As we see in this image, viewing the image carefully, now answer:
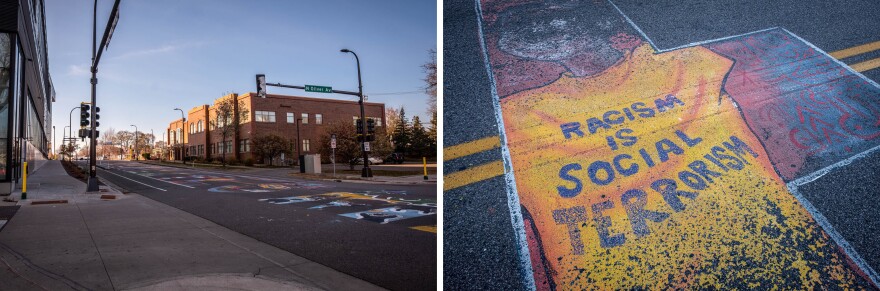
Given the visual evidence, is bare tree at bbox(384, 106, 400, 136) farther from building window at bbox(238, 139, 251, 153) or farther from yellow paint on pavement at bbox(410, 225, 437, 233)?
yellow paint on pavement at bbox(410, 225, 437, 233)

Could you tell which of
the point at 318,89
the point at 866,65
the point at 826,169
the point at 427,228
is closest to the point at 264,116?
the point at 318,89

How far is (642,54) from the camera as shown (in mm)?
5703

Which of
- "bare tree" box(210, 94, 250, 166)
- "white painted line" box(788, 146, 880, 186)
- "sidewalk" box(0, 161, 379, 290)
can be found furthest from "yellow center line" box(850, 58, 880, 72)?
"bare tree" box(210, 94, 250, 166)

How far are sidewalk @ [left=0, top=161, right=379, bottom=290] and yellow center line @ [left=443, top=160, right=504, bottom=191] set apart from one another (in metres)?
1.15

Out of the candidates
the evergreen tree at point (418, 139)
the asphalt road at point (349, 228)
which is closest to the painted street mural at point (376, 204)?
the asphalt road at point (349, 228)

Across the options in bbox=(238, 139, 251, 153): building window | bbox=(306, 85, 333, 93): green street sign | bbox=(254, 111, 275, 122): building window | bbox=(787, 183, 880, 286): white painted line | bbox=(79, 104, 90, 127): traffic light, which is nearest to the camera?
bbox=(787, 183, 880, 286): white painted line

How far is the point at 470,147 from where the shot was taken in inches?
187

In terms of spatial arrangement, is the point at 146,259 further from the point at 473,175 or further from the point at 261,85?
the point at 261,85

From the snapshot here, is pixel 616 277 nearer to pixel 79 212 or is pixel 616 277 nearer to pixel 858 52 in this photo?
pixel 858 52

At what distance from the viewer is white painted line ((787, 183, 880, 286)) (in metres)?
2.97

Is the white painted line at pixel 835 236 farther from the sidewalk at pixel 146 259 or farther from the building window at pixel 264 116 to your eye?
the building window at pixel 264 116

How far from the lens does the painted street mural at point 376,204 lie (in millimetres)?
8320

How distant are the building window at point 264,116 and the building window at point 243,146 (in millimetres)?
2645

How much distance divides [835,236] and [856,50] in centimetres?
338
